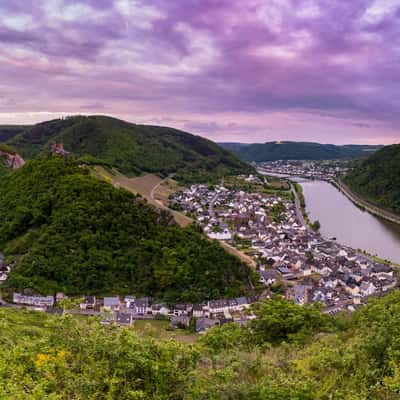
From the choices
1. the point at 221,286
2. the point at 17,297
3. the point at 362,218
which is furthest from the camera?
the point at 362,218

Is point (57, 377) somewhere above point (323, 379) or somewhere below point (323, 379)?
above

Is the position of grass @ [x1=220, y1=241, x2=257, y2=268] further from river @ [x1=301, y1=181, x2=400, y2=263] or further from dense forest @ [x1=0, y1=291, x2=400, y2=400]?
dense forest @ [x1=0, y1=291, x2=400, y2=400]

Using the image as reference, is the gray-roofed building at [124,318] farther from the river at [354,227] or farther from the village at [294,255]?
the river at [354,227]

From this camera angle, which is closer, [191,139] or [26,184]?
[26,184]

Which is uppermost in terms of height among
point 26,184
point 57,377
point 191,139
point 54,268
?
point 191,139

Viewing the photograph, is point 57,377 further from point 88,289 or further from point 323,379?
point 88,289

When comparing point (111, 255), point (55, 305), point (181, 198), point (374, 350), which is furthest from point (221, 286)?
point (181, 198)

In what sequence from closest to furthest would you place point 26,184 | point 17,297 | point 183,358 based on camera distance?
point 183,358, point 17,297, point 26,184

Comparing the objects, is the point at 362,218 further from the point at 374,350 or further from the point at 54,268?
the point at 374,350
